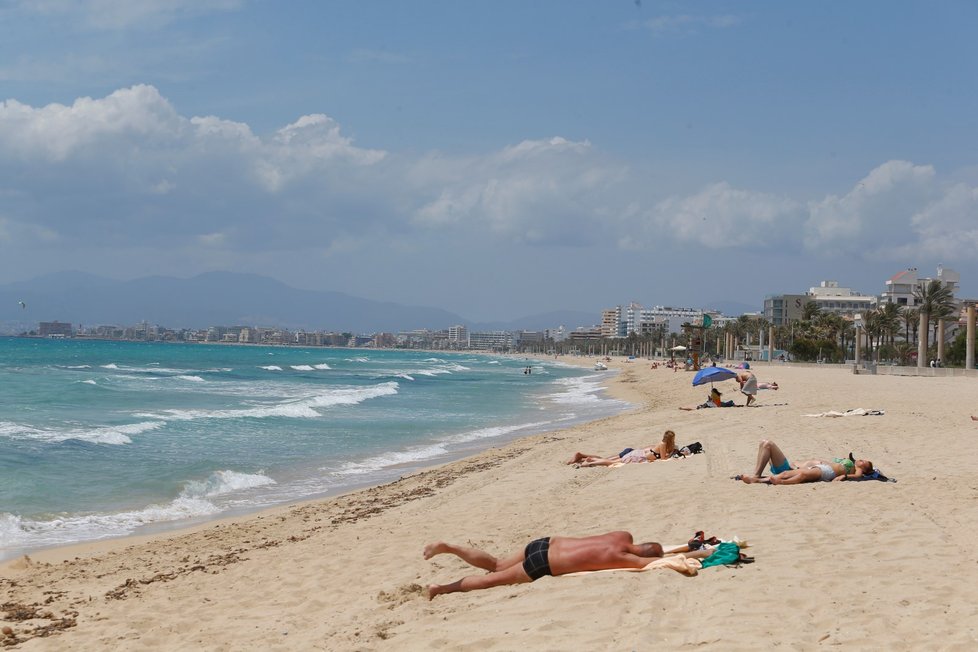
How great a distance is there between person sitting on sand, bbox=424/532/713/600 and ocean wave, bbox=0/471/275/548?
6652 millimetres

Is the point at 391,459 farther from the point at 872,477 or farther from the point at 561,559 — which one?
the point at 561,559

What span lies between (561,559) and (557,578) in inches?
5.7

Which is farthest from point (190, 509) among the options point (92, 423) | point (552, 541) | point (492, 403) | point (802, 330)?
point (802, 330)

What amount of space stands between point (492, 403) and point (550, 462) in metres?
22.6

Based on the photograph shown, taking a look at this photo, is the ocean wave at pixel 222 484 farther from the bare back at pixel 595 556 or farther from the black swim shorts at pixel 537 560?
the bare back at pixel 595 556

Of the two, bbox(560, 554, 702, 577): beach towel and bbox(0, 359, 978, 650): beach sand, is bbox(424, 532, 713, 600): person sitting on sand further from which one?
bbox(0, 359, 978, 650): beach sand

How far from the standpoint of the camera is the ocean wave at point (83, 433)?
808 inches

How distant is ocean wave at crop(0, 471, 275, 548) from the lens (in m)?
10.9

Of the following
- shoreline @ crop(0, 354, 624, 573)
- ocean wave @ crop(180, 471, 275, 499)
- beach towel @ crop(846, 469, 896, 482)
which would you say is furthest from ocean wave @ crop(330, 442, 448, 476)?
beach towel @ crop(846, 469, 896, 482)

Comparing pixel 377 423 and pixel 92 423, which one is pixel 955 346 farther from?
pixel 92 423

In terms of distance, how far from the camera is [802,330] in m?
91.2

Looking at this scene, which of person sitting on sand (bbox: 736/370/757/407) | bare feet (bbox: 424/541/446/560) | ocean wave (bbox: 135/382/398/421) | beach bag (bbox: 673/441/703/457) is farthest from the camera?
ocean wave (bbox: 135/382/398/421)

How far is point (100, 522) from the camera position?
11.9 m

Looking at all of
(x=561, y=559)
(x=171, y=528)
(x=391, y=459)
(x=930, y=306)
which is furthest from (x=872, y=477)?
(x=930, y=306)
